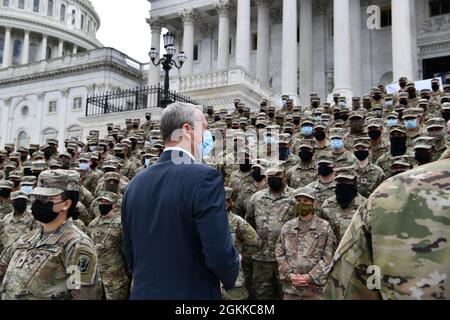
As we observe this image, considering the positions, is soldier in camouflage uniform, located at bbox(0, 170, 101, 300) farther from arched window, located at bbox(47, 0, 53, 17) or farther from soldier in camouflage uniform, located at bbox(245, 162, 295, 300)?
arched window, located at bbox(47, 0, 53, 17)

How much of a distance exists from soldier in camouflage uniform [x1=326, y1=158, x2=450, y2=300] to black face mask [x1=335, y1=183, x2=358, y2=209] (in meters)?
4.49

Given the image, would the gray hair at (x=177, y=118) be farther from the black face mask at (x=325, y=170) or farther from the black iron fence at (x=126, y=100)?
the black iron fence at (x=126, y=100)

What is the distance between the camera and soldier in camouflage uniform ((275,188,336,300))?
5453mm

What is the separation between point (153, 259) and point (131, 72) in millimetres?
46648

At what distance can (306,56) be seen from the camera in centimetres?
3375

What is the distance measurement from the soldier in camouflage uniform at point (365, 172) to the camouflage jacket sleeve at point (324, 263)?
1.73m

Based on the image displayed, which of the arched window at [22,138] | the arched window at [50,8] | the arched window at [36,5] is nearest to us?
the arched window at [22,138]

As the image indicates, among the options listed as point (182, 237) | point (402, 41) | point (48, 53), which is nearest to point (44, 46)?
point (48, 53)

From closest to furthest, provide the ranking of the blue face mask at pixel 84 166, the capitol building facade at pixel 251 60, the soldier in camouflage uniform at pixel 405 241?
the soldier in camouflage uniform at pixel 405 241, the blue face mask at pixel 84 166, the capitol building facade at pixel 251 60

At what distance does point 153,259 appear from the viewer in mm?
2629

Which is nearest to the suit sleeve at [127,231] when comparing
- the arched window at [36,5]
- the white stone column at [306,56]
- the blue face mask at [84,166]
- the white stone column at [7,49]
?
the blue face mask at [84,166]

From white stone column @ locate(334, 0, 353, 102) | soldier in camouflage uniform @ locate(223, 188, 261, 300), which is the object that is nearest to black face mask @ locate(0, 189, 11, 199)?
soldier in camouflage uniform @ locate(223, 188, 261, 300)

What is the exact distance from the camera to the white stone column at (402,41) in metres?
26.6

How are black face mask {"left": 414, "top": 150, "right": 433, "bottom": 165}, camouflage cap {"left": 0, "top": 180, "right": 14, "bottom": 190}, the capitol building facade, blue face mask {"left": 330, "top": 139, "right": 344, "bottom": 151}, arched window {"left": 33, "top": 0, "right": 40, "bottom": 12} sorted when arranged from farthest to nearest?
arched window {"left": 33, "top": 0, "right": 40, "bottom": 12} < the capitol building facade < camouflage cap {"left": 0, "top": 180, "right": 14, "bottom": 190} < blue face mask {"left": 330, "top": 139, "right": 344, "bottom": 151} < black face mask {"left": 414, "top": 150, "right": 433, "bottom": 165}
